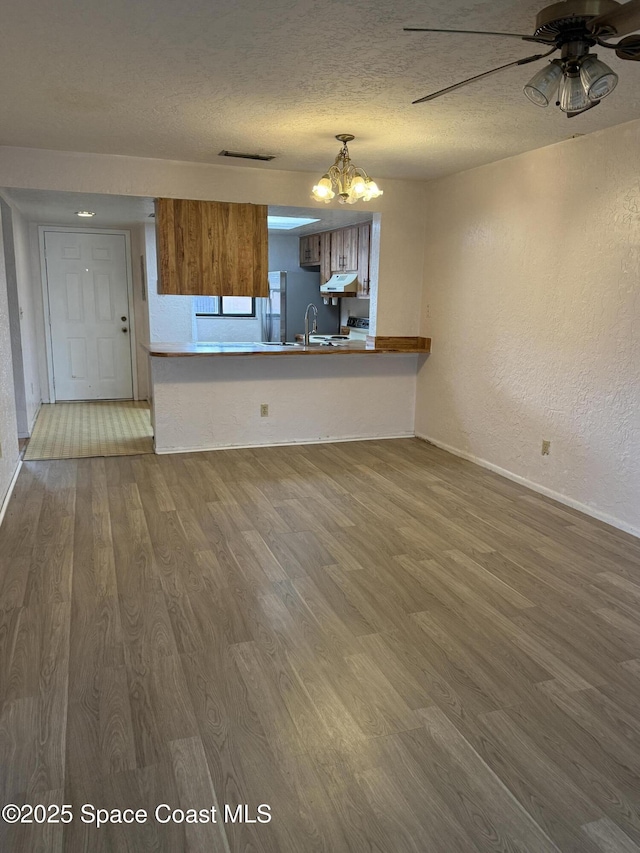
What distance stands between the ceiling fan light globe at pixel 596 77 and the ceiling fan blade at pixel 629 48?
2.4 inches

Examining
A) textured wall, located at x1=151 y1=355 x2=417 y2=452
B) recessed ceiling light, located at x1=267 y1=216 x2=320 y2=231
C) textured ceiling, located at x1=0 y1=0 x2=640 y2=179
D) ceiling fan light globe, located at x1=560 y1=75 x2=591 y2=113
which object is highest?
textured ceiling, located at x1=0 y1=0 x2=640 y2=179

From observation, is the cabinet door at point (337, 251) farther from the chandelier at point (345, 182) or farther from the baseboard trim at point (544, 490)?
the chandelier at point (345, 182)

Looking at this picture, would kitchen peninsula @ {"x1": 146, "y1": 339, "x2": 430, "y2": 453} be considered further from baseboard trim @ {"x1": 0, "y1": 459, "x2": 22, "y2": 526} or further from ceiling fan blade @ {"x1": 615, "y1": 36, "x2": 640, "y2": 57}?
ceiling fan blade @ {"x1": 615, "y1": 36, "x2": 640, "y2": 57}

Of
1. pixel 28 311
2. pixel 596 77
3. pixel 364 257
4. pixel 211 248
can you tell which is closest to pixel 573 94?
pixel 596 77

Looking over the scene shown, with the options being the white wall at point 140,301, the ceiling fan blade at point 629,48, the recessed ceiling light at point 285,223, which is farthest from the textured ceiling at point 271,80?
the recessed ceiling light at point 285,223

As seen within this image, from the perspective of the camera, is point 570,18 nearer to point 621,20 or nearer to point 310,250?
point 621,20

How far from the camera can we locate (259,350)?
5.14m

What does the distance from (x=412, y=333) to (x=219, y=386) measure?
191 centimetres

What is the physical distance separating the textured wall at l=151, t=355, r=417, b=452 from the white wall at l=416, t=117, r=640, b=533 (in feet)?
1.82

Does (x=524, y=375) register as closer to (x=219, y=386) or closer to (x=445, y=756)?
(x=219, y=386)

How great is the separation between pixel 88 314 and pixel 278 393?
3.37m

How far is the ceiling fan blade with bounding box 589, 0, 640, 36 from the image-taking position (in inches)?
66.1

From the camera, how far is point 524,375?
4.34m

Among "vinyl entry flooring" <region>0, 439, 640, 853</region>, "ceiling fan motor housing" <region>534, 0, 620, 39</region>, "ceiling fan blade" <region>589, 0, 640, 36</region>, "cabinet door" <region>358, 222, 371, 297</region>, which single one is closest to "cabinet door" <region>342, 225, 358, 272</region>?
"cabinet door" <region>358, 222, 371, 297</region>
